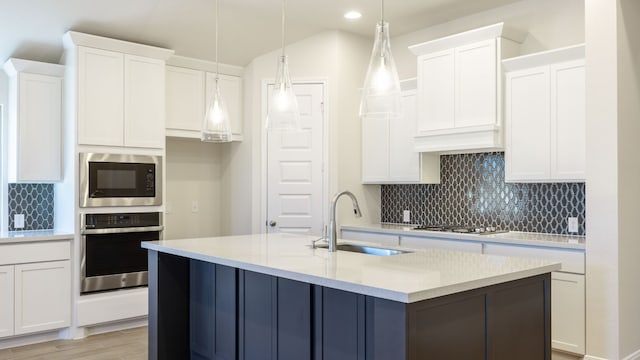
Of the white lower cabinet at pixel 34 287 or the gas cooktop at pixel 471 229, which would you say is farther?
the gas cooktop at pixel 471 229

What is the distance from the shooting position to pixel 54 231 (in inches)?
186

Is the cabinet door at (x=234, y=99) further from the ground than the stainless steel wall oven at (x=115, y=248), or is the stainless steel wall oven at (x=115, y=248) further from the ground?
the cabinet door at (x=234, y=99)

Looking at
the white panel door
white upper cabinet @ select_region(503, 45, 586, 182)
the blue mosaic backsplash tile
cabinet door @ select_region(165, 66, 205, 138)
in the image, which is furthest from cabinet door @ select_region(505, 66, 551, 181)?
the blue mosaic backsplash tile

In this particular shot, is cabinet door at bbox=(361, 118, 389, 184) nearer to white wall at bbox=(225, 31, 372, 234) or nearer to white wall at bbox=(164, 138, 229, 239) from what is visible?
white wall at bbox=(225, 31, 372, 234)

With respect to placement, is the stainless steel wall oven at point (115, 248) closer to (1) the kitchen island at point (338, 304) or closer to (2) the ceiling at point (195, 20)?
(1) the kitchen island at point (338, 304)

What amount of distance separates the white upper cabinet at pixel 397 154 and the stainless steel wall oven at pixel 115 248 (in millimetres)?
2117

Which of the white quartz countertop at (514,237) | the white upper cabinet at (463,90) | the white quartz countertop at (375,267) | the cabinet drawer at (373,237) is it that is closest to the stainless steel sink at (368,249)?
the white quartz countertop at (375,267)

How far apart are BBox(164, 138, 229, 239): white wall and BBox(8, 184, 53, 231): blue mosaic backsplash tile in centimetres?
114

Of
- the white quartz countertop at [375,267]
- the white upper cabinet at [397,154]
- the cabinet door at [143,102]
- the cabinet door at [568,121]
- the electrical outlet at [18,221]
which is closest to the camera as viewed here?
the white quartz countertop at [375,267]

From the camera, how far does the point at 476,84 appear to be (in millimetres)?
4355

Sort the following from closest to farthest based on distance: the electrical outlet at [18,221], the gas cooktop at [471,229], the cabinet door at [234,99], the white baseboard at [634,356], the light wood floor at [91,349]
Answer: the white baseboard at [634,356], the light wood floor at [91,349], the gas cooktop at [471,229], the electrical outlet at [18,221], the cabinet door at [234,99]

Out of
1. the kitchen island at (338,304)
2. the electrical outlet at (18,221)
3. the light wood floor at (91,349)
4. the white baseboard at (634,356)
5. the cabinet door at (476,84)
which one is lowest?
the light wood floor at (91,349)

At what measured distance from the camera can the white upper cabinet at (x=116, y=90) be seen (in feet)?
14.7

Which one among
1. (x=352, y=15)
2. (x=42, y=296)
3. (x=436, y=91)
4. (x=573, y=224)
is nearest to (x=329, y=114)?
(x=352, y=15)
